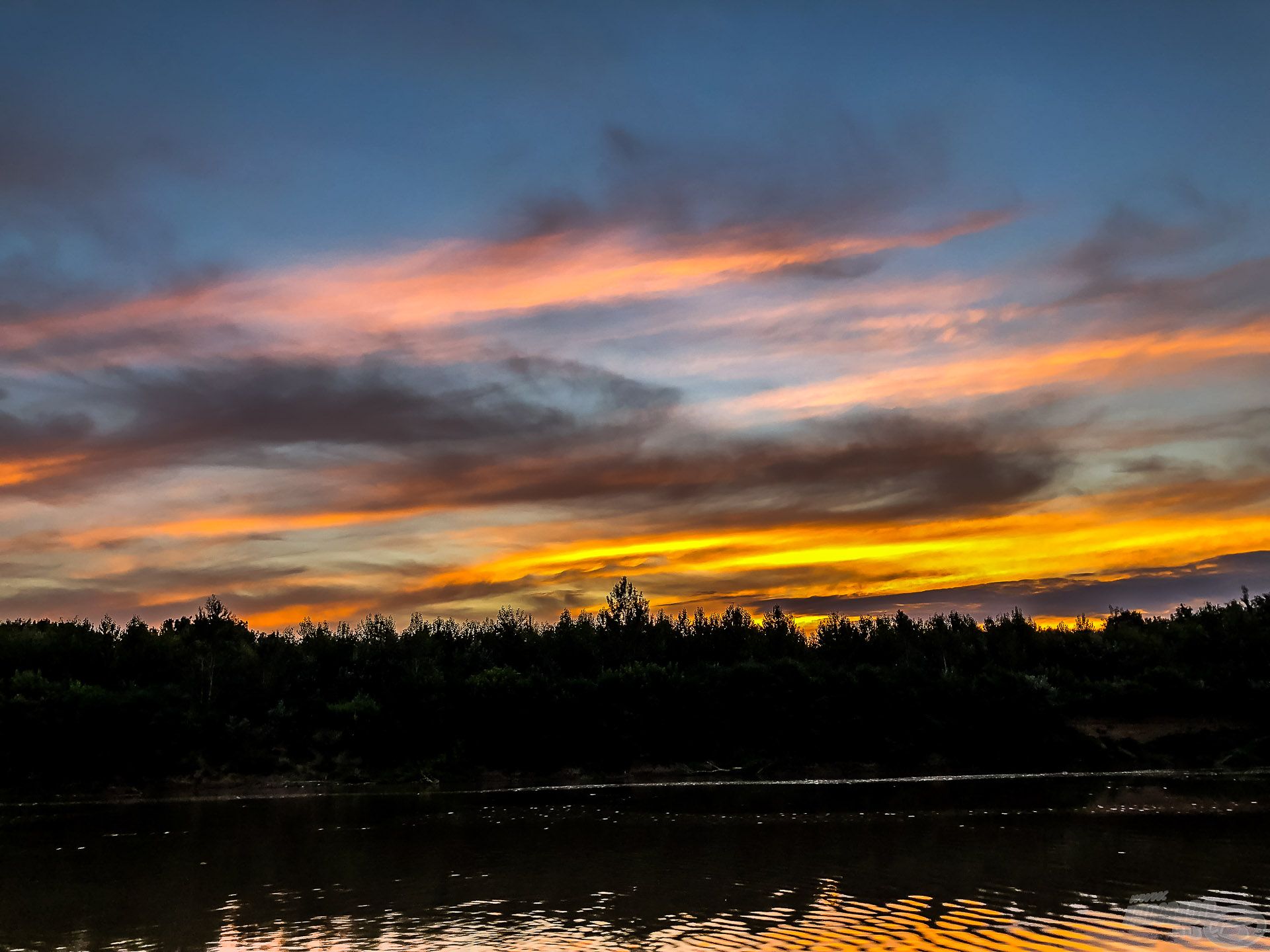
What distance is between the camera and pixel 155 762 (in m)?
83.3

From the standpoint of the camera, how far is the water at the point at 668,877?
914 inches

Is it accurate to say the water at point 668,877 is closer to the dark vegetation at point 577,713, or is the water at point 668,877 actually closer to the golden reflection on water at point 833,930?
the golden reflection on water at point 833,930

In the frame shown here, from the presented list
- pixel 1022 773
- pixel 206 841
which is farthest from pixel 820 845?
pixel 1022 773

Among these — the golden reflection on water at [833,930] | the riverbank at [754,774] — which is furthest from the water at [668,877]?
the riverbank at [754,774]

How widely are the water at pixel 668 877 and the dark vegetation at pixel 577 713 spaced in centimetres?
2895

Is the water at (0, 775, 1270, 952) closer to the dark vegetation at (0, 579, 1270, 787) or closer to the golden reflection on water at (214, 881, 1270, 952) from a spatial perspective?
the golden reflection on water at (214, 881, 1270, 952)

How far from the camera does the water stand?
914 inches

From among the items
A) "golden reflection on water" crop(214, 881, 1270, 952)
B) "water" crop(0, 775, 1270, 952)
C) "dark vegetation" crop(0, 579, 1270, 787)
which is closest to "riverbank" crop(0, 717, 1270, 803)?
"dark vegetation" crop(0, 579, 1270, 787)

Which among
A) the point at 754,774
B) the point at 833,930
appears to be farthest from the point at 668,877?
the point at 754,774

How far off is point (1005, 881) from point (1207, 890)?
4746 millimetres

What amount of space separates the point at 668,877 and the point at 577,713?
60.1 metres

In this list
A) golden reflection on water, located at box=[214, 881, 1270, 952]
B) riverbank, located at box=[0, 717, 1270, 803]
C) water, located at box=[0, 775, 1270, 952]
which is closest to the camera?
golden reflection on water, located at box=[214, 881, 1270, 952]

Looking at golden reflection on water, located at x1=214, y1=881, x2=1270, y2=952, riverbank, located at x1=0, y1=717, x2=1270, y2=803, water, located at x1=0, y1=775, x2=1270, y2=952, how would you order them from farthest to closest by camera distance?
riverbank, located at x1=0, y1=717, x2=1270, y2=803, water, located at x1=0, y1=775, x2=1270, y2=952, golden reflection on water, located at x1=214, y1=881, x2=1270, y2=952

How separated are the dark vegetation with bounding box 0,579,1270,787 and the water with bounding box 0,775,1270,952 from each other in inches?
1140
